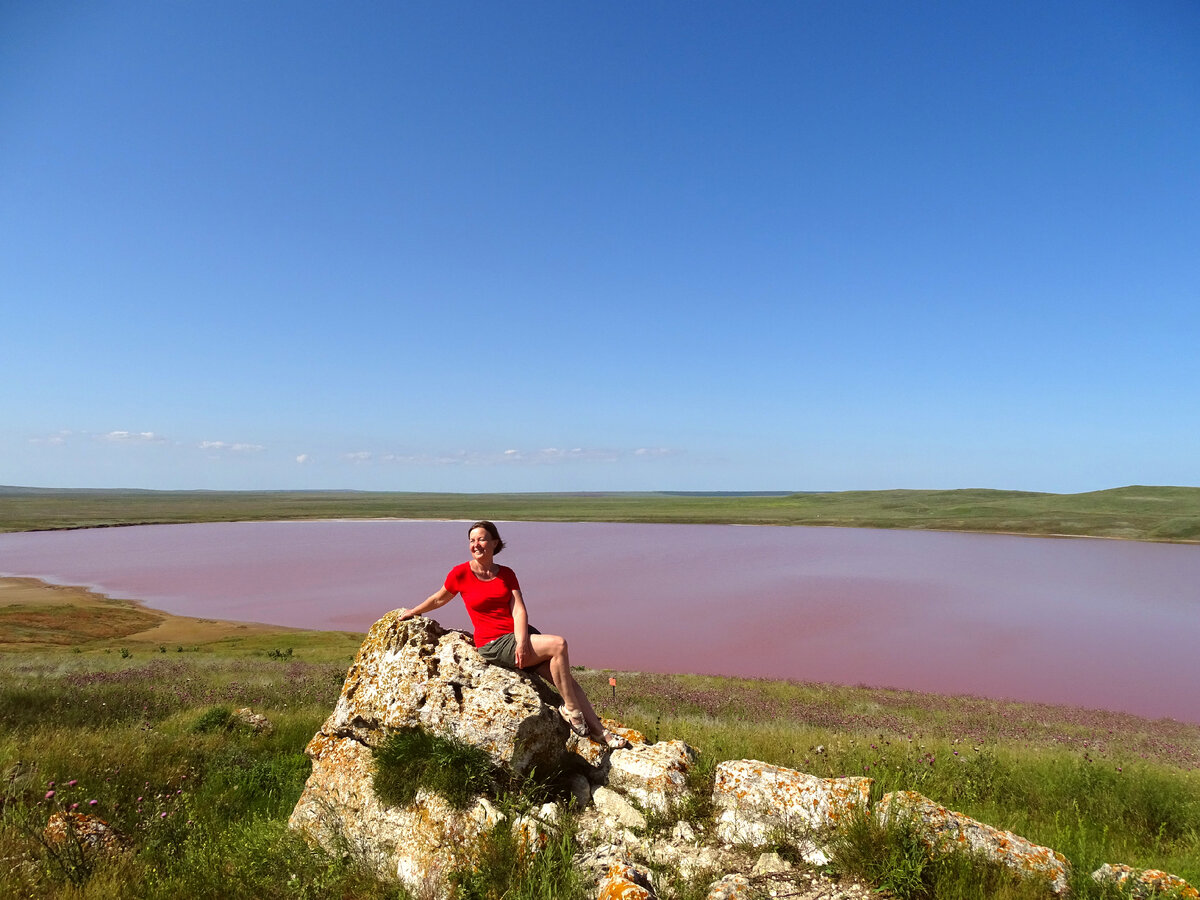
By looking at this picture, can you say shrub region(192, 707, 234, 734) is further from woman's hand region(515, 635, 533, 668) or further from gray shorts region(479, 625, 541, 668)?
woman's hand region(515, 635, 533, 668)

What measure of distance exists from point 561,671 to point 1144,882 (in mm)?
4674

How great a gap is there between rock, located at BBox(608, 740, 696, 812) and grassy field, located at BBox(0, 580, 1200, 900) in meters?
0.30

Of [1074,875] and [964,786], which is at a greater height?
[1074,875]

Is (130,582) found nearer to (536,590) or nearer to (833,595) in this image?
(536,590)

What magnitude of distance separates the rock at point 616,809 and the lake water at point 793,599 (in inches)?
695

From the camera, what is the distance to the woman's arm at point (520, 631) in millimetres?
6207

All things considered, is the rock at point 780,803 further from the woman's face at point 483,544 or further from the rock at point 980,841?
the woman's face at point 483,544

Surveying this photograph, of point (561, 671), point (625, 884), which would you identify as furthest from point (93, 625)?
point (625, 884)

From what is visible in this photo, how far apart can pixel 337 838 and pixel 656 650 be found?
21.1 m

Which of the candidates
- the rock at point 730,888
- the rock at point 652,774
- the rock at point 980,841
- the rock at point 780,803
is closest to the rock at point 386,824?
the rock at point 652,774

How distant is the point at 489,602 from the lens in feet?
21.6

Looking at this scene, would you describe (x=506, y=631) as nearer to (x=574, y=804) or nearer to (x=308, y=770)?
(x=574, y=804)

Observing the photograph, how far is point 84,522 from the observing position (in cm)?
10150

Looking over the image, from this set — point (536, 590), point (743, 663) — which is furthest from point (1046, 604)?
point (536, 590)
